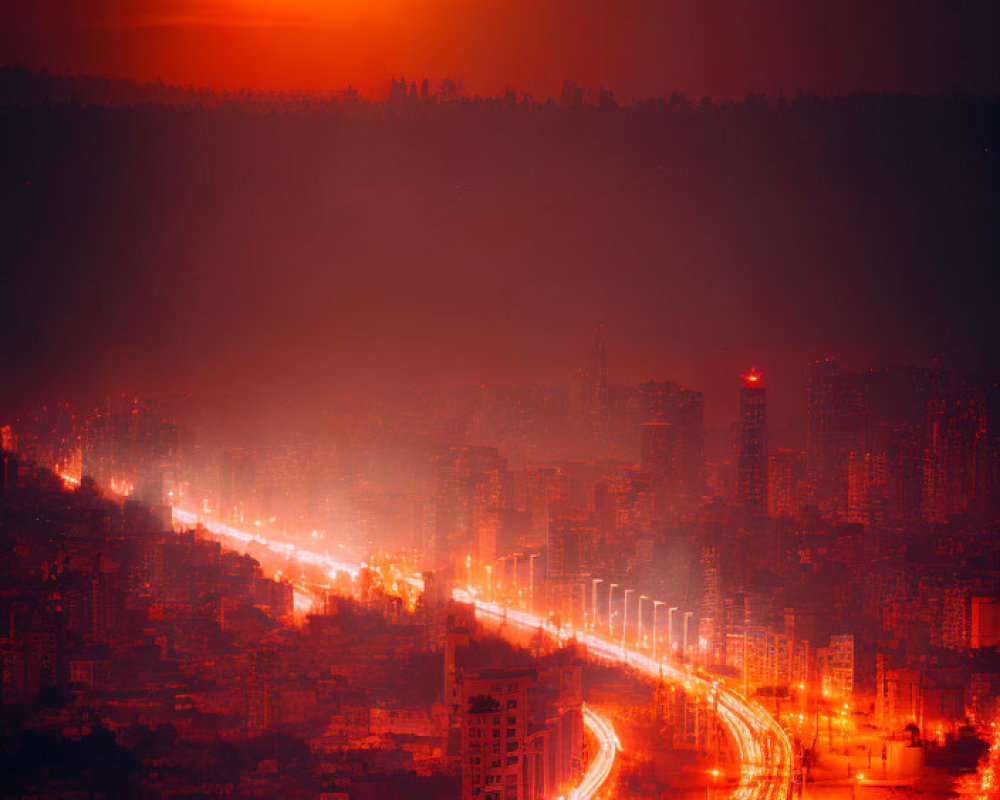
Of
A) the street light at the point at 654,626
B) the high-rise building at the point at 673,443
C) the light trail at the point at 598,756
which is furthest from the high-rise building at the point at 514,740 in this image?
the high-rise building at the point at 673,443

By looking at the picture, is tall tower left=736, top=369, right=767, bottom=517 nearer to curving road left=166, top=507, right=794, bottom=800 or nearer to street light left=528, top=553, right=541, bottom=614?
street light left=528, top=553, right=541, bottom=614

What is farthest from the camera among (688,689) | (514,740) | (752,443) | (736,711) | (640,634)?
(752,443)

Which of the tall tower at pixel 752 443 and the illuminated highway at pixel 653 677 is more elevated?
the tall tower at pixel 752 443

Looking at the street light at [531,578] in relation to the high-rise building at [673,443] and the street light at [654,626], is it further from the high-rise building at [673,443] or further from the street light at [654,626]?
the high-rise building at [673,443]

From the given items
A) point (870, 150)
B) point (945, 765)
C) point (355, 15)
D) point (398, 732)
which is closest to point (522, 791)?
point (398, 732)

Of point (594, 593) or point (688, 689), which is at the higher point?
point (594, 593)

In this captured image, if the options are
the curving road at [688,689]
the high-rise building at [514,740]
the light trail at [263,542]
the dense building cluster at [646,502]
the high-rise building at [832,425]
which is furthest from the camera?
the high-rise building at [832,425]

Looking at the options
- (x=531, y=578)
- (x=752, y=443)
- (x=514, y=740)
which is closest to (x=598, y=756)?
(x=514, y=740)

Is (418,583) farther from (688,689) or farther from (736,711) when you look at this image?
(736,711)
